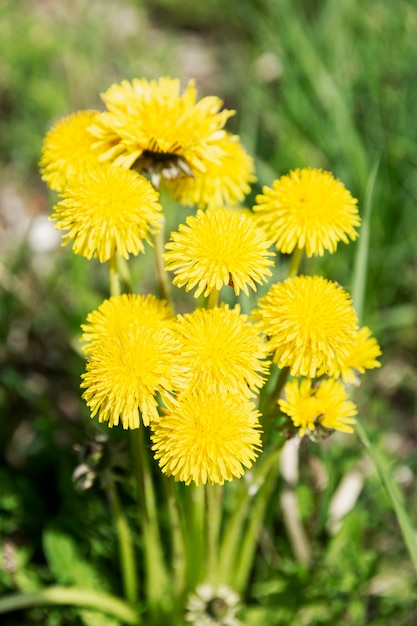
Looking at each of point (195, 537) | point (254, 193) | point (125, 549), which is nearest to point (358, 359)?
point (195, 537)

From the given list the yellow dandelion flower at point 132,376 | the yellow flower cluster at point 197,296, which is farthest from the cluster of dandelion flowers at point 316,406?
the yellow dandelion flower at point 132,376

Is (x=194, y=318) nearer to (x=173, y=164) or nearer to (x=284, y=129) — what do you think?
(x=173, y=164)

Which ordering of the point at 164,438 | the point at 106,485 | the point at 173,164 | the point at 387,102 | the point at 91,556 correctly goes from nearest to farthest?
the point at 164,438
the point at 173,164
the point at 106,485
the point at 91,556
the point at 387,102

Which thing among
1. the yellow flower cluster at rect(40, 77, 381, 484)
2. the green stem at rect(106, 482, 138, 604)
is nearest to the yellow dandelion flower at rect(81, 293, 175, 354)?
the yellow flower cluster at rect(40, 77, 381, 484)

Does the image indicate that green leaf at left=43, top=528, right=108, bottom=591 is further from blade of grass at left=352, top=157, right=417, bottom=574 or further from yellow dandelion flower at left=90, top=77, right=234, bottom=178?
yellow dandelion flower at left=90, top=77, right=234, bottom=178

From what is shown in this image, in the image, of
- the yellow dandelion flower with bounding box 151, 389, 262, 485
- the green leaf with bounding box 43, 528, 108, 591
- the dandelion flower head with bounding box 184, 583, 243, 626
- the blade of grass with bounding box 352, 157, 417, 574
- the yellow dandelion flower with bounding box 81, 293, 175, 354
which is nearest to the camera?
the yellow dandelion flower with bounding box 151, 389, 262, 485

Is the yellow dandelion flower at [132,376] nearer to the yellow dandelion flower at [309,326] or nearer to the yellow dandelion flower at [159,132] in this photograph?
the yellow dandelion flower at [309,326]


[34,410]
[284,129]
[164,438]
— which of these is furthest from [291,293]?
[284,129]
